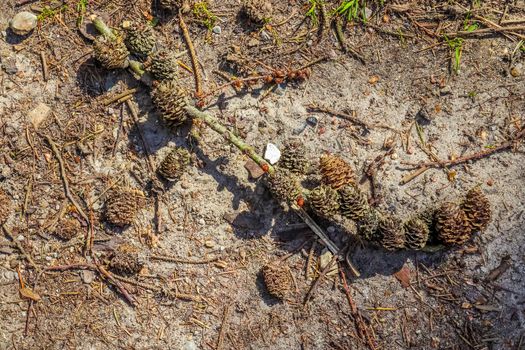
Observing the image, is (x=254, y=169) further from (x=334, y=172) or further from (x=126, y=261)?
(x=126, y=261)

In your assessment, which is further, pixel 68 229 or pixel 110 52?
pixel 68 229

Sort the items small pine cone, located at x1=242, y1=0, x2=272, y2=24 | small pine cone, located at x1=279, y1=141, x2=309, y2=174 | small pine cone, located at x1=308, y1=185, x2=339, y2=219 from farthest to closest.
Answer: small pine cone, located at x1=242, y1=0, x2=272, y2=24, small pine cone, located at x1=279, y1=141, x2=309, y2=174, small pine cone, located at x1=308, y1=185, x2=339, y2=219

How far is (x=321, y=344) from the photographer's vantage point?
357 centimetres

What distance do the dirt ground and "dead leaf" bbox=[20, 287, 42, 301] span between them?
3 centimetres

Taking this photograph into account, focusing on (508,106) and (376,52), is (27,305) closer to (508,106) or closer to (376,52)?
(376,52)

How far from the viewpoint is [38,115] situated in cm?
356

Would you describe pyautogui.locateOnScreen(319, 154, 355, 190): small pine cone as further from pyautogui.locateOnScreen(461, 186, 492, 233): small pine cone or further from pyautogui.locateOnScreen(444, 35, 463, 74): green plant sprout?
pyautogui.locateOnScreen(444, 35, 463, 74): green plant sprout

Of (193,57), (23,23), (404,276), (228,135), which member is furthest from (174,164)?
(404,276)

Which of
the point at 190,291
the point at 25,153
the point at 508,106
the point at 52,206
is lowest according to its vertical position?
the point at 190,291

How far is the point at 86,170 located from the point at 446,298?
8.86 ft

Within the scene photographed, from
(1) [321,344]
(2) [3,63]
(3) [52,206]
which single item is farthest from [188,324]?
(2) [3,63]

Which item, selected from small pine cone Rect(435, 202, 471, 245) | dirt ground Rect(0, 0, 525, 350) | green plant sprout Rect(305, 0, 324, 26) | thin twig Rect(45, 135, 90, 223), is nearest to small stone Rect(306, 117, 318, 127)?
dirt ground Rect(0, 0, 525, 350)

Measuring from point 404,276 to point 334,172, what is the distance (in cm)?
91

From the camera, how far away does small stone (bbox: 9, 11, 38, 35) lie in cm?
352
